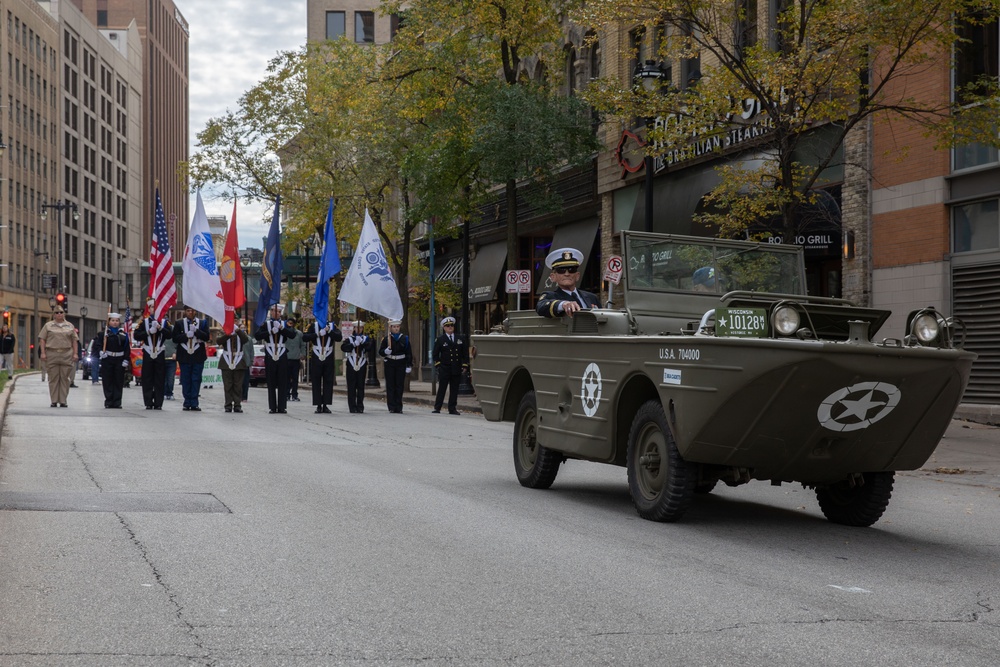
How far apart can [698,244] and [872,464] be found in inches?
105

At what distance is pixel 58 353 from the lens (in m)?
26.1

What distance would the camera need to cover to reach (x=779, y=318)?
8.45 m

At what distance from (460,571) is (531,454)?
15.1 feet

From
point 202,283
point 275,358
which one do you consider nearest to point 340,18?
point 202,283

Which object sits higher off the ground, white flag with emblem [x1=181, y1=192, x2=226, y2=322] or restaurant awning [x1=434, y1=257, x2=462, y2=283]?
restaurant awning [x1=434, y1=257, x2=462, y2=283]

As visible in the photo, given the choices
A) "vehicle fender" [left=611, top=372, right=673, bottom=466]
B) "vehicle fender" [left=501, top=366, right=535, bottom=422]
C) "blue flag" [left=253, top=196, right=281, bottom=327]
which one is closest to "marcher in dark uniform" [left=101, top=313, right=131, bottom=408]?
"blue flag" [left=253, top=196, right=281, bottom=327]

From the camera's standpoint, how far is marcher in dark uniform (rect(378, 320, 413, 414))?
27266 millimetres

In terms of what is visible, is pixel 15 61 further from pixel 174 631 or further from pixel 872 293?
pixel 174 631

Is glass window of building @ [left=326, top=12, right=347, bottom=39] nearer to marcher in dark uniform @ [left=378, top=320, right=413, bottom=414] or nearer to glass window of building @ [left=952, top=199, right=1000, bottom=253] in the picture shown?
marcher in dark uniform @ [left=378, top=320, right=413, bottom=414]

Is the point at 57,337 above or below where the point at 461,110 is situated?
below

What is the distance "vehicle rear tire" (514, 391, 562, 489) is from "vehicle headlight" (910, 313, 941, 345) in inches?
143

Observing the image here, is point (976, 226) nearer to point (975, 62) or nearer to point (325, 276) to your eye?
point (975, 62)

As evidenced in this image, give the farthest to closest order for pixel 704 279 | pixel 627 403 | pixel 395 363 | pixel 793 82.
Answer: pixel 395 363 < pixel 793 82 < pixel 704 279 < pixel 627 403

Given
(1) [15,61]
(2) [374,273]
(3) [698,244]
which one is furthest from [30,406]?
(1) [15,61]
